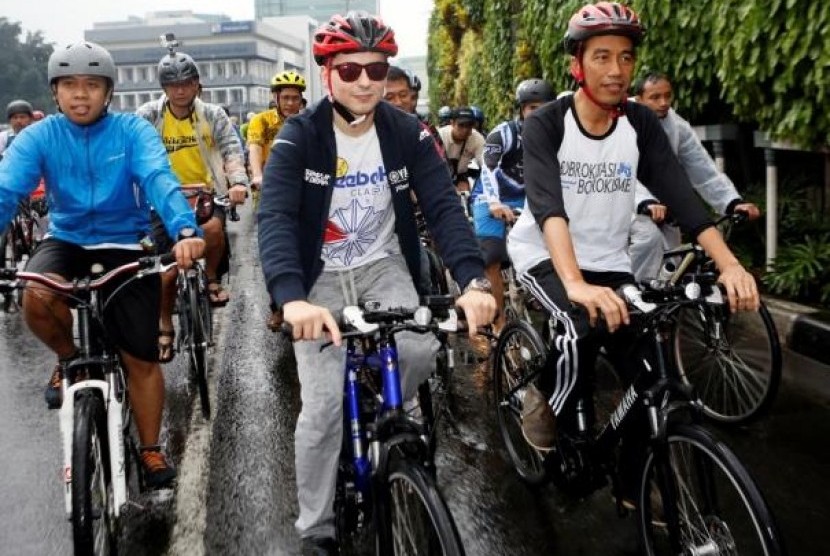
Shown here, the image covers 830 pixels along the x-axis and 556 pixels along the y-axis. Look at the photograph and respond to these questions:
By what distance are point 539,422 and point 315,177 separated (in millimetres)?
1576

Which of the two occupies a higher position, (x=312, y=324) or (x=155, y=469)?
(x=312, y=324)

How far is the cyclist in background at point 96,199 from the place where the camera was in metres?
3.93

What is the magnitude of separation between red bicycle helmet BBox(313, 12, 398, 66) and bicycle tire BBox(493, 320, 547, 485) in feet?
5.75

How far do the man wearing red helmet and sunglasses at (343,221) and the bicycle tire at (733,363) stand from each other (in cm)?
206

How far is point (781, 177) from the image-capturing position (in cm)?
824

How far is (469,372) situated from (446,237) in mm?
3236

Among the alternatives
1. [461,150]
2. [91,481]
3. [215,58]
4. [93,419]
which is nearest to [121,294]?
[93,419]

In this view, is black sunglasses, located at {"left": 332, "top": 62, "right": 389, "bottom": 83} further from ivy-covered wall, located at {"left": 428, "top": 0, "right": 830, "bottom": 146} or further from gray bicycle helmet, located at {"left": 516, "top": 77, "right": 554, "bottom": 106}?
ivy-covered wall, located at {"left": 428, "top": 0, "right": 830, "bottom": 146}

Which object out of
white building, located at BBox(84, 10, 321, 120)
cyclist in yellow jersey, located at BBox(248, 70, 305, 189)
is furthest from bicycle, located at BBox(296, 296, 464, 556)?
white building, located at BBox(84, 10, 321, 120)

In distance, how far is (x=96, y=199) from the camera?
412 cm

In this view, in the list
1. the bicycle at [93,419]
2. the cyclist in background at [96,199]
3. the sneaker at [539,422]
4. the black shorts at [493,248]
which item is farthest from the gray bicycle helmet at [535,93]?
the bicycle at [93,419]

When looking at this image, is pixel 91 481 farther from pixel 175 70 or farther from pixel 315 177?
pixel 175 70

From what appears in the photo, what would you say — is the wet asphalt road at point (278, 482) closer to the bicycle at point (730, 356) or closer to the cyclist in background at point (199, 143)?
the bicycle at point (730, 356)

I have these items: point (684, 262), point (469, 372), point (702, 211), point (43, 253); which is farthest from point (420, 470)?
point (469, 372)
